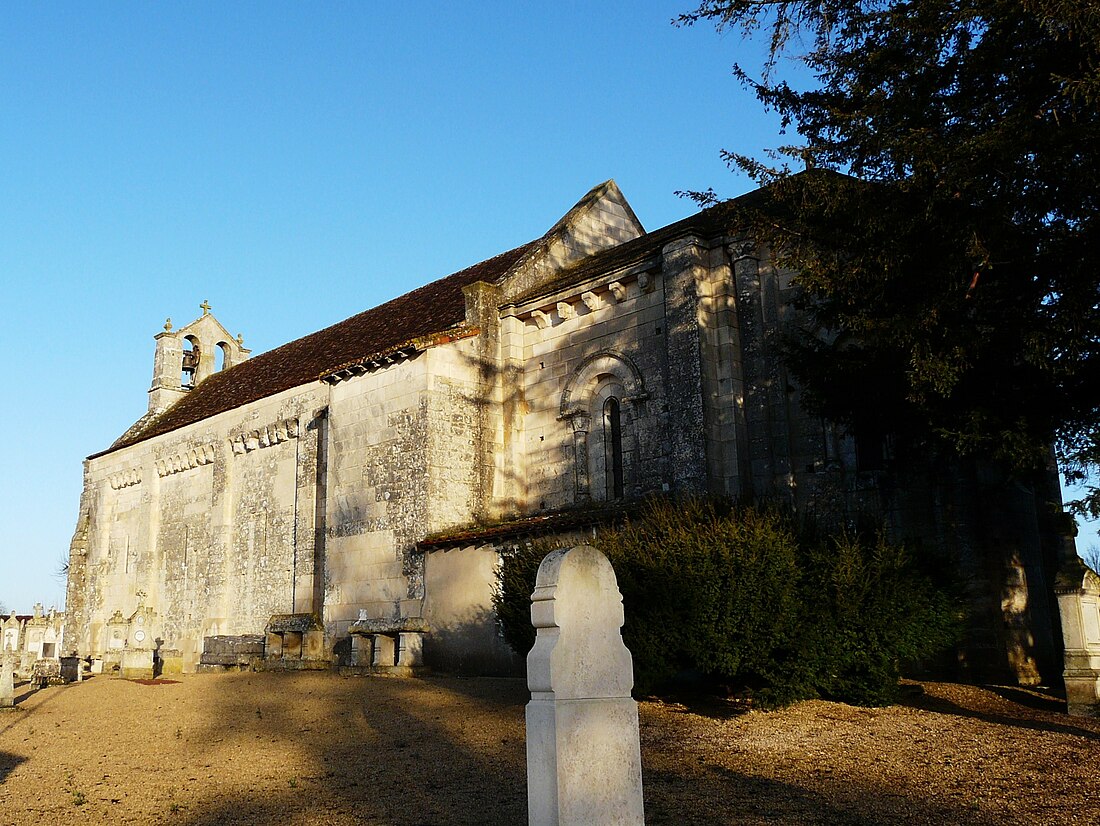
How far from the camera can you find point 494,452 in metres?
21.0

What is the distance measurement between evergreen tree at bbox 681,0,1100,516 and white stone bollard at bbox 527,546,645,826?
5529 millimetres

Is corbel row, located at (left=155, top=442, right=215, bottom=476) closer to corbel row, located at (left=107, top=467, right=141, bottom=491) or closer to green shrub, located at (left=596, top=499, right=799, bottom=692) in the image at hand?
corbel row, located at (left=107, top=467, right=141, bottom=491)

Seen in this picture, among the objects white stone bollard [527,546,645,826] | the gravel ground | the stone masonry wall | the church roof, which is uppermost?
the church roof

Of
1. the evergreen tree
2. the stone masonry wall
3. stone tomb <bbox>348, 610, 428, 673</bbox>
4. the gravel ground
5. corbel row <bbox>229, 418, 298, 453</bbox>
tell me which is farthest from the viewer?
corbel row <bbox>229, 418, 298, 453</bbox>

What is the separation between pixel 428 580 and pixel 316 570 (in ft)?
15.7

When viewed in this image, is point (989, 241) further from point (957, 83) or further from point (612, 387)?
point (612, 387)

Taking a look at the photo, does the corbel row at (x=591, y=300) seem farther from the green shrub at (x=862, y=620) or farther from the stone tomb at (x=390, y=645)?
the green shrub at (x=862, y=620)

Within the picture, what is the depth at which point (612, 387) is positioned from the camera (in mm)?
19594

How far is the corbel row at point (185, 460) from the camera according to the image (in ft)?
91.1

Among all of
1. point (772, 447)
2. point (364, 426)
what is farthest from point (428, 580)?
point (772, 447)

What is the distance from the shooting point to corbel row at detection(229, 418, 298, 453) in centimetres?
2450

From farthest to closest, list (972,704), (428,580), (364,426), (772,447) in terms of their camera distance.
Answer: (364,426)
(428,580)
(772,447)
(972,704)

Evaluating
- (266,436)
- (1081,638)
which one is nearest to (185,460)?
(266,436)

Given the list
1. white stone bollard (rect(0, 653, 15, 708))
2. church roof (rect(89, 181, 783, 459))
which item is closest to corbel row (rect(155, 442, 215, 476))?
church roof (rect(89, 181, 783, 459))
